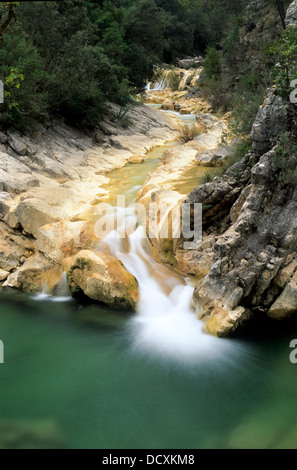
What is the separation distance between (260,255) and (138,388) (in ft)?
12.0

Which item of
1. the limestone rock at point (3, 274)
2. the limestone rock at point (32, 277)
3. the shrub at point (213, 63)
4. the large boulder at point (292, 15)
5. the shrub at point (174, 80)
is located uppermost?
the shrub at point (213, 63)

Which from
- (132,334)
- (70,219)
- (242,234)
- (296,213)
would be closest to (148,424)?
(132,334)

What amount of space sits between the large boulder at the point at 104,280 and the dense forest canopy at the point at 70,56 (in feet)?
12.7

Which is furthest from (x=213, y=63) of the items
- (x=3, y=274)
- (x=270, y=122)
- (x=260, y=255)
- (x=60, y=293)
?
(x=60, y=293)

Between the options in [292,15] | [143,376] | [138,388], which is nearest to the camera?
[138,388]

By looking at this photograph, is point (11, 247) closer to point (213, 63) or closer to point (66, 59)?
point (66, 59)

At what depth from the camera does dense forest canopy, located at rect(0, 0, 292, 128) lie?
15.2 m

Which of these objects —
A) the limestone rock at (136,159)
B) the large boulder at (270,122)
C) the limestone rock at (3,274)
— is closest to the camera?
the large boulder at (270,122)

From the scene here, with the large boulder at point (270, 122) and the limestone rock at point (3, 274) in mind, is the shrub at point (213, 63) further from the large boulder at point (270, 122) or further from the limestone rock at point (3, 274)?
the limestone rock at point (3, 274)

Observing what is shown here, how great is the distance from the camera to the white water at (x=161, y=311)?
7309mm

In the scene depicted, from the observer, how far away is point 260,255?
7.79m

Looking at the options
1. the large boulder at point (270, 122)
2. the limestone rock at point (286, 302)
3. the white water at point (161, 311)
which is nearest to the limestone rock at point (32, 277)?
the white water at point (161, 311)

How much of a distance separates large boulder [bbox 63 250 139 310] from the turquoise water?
18.5 inches

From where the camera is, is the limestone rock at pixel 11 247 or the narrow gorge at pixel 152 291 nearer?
the narrow gorge at pixel 152 291
